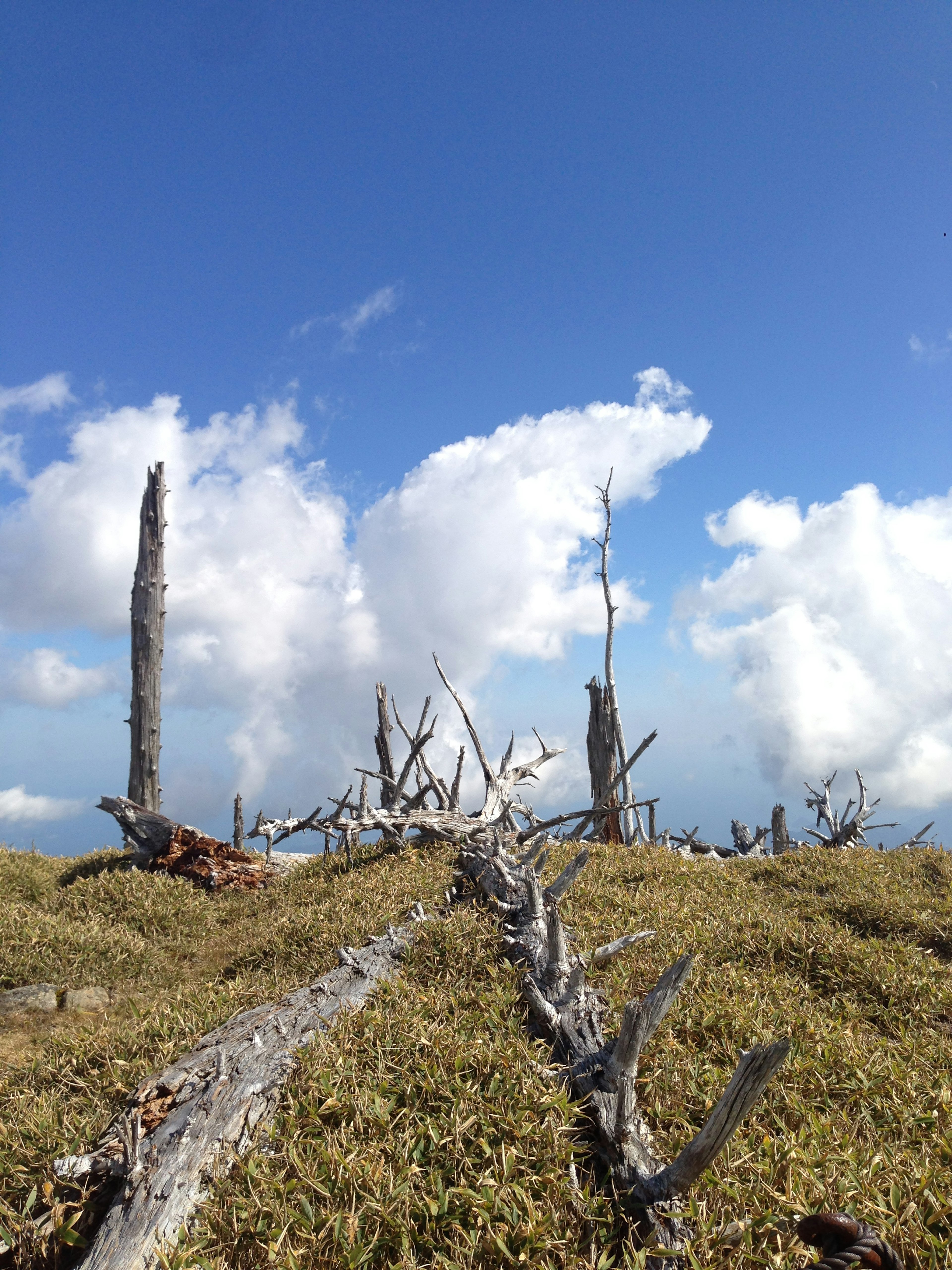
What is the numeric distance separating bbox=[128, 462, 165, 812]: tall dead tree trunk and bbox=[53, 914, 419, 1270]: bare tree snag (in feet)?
38.7

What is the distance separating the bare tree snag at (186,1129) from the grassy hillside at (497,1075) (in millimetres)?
163

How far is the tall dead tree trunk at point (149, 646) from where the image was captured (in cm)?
1599

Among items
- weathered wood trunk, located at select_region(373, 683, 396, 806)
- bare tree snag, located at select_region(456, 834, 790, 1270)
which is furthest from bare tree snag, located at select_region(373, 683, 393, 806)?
bare tree snag, located at select_region(456, 834, 790, 1270)

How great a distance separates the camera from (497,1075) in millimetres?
4645

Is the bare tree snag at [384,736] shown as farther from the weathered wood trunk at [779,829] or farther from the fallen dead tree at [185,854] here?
the weathered wood trunk at [779,829]

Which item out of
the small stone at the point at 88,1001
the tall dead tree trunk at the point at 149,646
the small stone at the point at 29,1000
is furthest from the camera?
the tall dead tree trunk at the point at 149,646

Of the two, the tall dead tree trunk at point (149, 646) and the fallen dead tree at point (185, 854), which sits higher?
the tall dead tree trunk at point (149, 646)

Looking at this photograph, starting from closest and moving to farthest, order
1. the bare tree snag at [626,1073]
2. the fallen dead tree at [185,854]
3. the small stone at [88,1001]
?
the bare tree snag at [626,1073] → the small stone at [88,1001] → the fallen dead tree at [185,854]

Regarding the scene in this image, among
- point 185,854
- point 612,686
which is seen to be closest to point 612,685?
point 612,686

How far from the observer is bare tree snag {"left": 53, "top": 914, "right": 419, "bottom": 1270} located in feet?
12.0

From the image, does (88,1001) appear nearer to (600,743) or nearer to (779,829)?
(600,743)

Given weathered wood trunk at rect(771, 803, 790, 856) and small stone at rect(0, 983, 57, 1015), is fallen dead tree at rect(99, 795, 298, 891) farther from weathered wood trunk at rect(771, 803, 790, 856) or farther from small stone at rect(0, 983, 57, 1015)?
weathered wood trunk at rect(771, 803, 790, 856)

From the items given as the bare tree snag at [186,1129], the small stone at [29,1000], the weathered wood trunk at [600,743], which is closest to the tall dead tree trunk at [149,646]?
the small stone at [29,1000]

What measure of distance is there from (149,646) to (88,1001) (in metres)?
9.76
